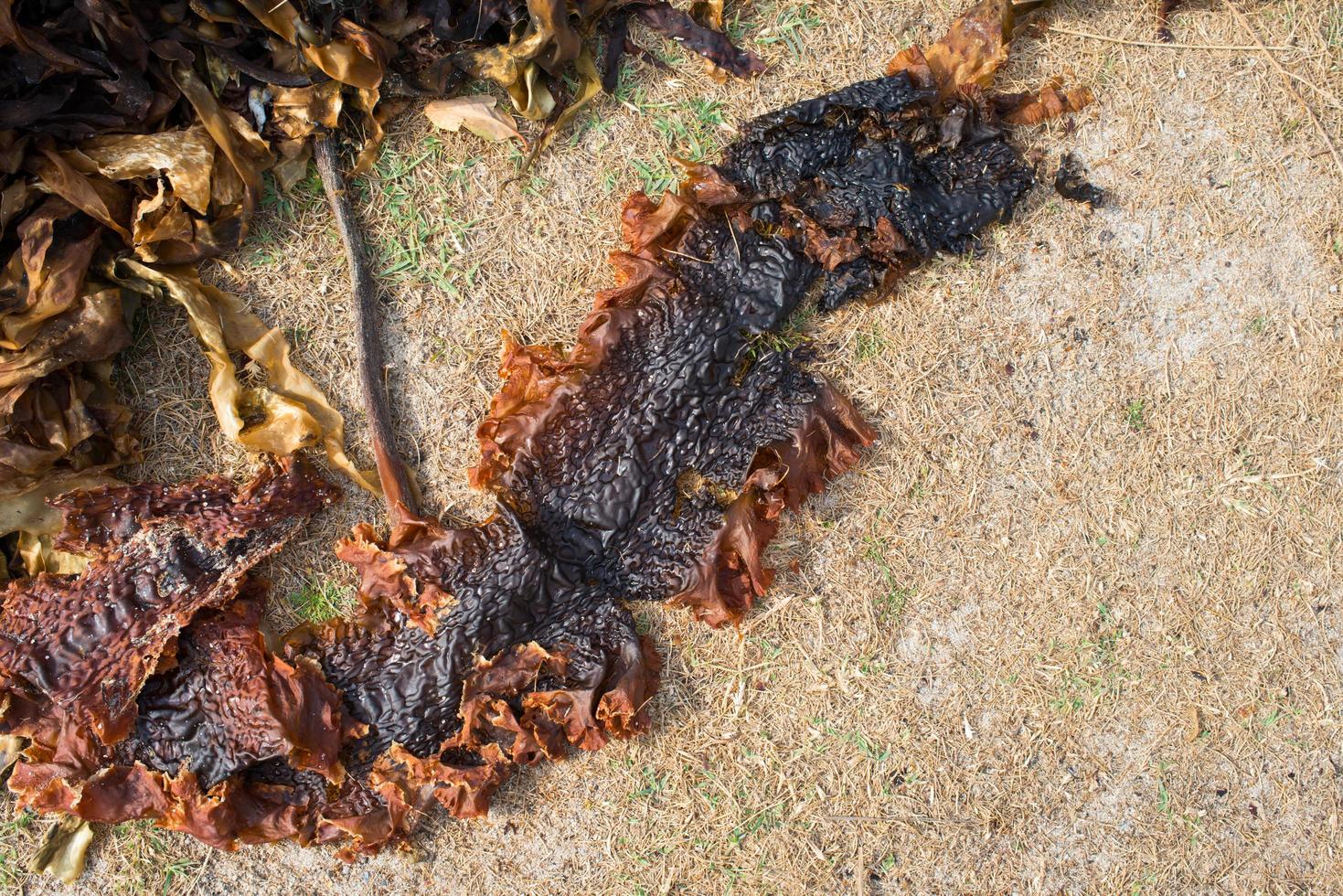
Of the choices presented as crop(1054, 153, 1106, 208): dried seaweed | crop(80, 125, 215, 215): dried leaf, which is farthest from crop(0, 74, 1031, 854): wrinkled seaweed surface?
crop(80, 125, 215, 215): dried leaf

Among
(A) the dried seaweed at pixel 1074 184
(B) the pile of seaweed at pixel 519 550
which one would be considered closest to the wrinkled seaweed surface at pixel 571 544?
(B) the pile of seaweed at pixel 519 550

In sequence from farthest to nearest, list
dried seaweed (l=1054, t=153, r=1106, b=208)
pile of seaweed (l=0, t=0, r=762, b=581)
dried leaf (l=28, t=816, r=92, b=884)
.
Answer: dried seaweed (l=1054, t=153, r=1106, b=208), dried leaf (l=28, t=816, r=92, b=884), pile of seaweed (l=0, t=0, r=762, b=581)

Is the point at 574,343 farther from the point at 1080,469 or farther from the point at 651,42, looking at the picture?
the point at 1080,469

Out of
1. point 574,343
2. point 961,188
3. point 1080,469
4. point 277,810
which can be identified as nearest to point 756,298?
point 574,343

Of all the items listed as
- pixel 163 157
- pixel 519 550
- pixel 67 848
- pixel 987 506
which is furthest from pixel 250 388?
pixel 987 506

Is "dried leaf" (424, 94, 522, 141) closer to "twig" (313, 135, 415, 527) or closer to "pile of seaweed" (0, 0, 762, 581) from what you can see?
"pile of seaweed" (0, 0, 762, 581)

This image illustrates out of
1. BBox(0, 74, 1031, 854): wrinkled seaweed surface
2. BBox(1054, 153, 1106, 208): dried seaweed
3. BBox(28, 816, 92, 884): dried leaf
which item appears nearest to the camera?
BBox(0, 74, 1031, 854): wrinkled seaweed surface
